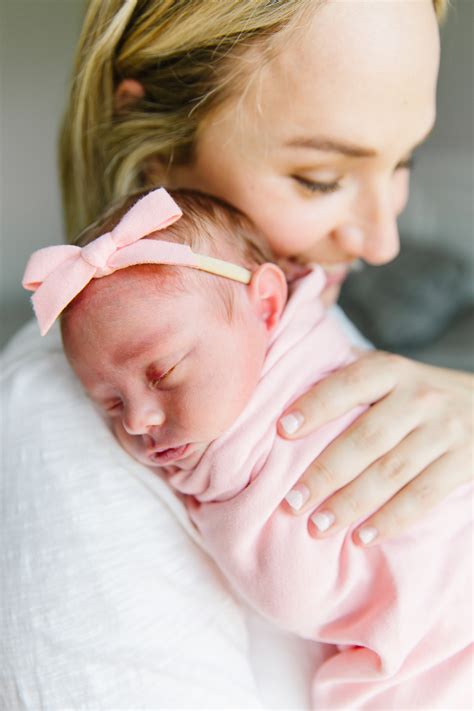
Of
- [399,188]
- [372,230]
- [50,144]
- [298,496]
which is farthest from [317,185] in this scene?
[50,144]

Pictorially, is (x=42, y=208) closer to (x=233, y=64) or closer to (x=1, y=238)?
(x=1, y=238)

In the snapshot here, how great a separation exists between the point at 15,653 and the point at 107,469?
0.24m

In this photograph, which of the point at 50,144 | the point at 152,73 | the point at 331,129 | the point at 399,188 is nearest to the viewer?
the point at 331,129

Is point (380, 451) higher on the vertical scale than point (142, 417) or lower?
lower

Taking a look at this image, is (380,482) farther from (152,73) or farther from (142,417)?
(152,73)

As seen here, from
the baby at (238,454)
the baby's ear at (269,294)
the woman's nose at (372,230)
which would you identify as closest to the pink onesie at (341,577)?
the baby at (238,454)

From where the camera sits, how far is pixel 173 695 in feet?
2.60

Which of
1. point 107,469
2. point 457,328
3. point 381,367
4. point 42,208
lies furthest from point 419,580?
point 42,208

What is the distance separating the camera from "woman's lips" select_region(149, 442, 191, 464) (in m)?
0.87

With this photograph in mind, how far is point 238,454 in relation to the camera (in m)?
0.85

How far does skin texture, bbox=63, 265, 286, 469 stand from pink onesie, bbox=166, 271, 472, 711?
0.05 metres

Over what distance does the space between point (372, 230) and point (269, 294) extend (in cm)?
24

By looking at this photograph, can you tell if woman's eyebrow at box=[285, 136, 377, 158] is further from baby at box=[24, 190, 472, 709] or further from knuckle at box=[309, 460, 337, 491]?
knuckle at box=[309, 460, 337, 491]

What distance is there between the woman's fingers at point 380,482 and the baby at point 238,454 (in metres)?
0.03
